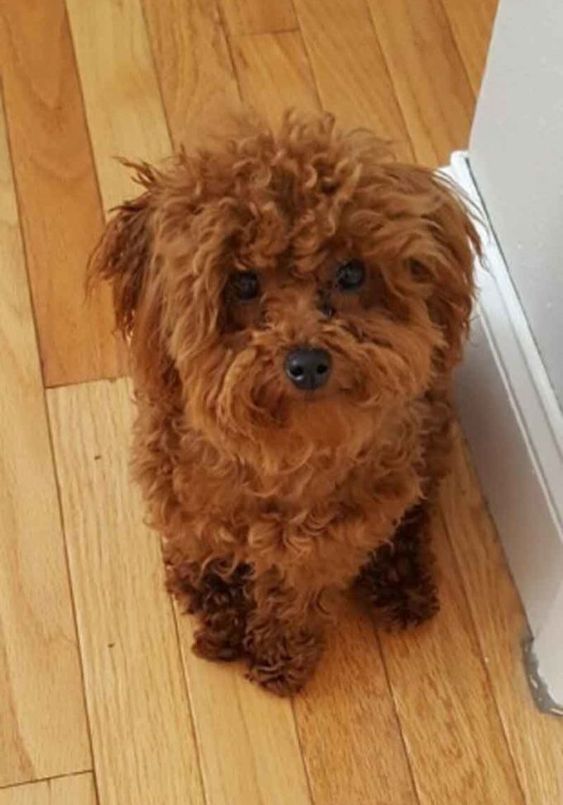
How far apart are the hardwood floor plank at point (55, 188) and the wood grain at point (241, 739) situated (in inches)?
14.9

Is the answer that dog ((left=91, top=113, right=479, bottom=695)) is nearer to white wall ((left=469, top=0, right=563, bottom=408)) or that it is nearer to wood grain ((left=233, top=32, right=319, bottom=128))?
white wall ((left=469, top=0, right=563, bottom=408))

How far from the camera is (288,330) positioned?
1101 millimetres

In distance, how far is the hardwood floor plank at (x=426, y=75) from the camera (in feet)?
5.97

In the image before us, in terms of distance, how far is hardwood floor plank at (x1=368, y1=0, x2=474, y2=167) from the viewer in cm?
182

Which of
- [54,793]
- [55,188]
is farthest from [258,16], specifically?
→ [54,793]

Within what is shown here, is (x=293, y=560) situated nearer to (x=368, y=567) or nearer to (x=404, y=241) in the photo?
(x=368, y=567)

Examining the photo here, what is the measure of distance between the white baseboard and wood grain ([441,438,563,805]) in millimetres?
15

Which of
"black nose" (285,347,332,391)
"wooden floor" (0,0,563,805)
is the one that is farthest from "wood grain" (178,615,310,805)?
"black nose" (285,347,332,391)

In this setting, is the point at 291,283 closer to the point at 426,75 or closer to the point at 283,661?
the point at 283,661

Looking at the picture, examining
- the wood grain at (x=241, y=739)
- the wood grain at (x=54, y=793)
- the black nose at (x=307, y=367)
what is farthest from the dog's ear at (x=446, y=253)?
the wood grain at (x=54, y=793)

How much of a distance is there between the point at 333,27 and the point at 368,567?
773mm

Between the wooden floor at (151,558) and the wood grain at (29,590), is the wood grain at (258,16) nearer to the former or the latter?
the wooden floor at (151,558)

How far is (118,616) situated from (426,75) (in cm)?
82

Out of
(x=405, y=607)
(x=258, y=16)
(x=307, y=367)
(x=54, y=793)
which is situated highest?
(x=258, y=16)
